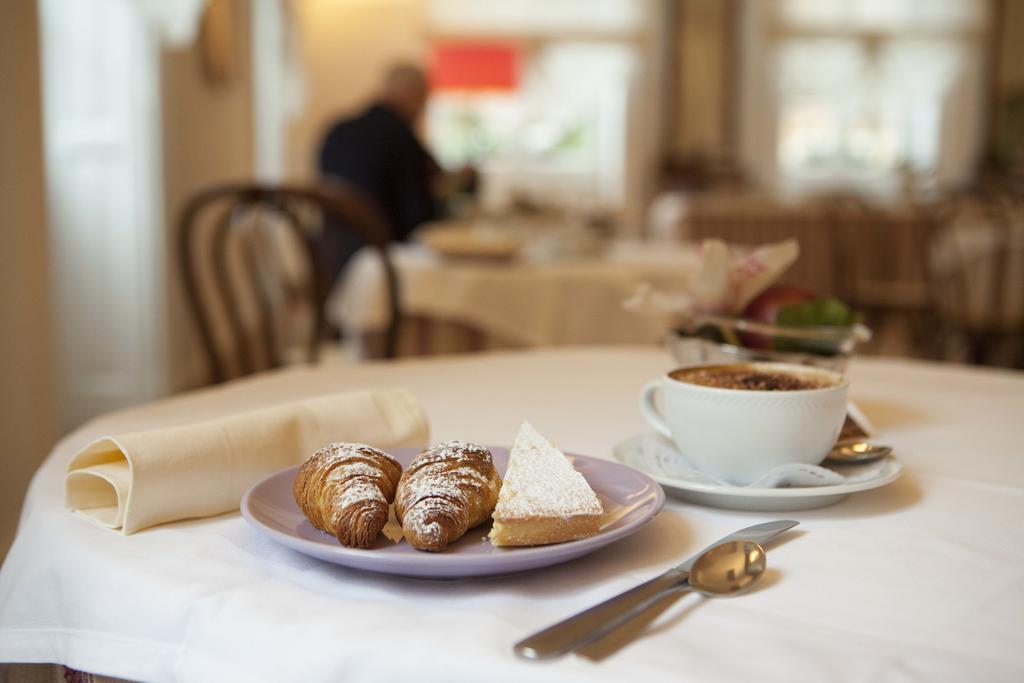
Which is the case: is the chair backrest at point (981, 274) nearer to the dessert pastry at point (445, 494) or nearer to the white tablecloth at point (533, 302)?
the white tablecloth at point (533, 302)

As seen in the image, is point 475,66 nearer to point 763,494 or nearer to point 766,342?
point 766,342

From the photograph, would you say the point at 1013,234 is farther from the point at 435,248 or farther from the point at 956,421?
the point at 956,421

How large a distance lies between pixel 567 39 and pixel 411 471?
9453mm

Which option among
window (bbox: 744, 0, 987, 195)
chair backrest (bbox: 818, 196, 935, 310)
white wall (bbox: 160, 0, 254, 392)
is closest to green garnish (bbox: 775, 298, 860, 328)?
white wall (bbox: 160, 0, 254, 392)

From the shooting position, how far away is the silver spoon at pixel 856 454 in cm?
74

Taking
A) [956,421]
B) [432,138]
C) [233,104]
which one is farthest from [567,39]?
[956,421]

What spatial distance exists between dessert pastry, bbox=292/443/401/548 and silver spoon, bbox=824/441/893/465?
12.8 inches

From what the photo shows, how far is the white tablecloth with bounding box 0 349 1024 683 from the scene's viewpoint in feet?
→ 1.51

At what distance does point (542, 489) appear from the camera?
0.55 metres

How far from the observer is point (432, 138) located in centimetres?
955

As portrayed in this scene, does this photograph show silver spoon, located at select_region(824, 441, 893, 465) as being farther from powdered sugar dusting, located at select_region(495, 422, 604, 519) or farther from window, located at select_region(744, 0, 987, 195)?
window, located at select_region(744, 0, 987, 195)

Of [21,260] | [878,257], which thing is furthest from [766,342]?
[878,257]

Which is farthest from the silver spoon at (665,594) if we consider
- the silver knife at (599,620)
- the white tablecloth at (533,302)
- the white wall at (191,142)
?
the white wall at (191,142)

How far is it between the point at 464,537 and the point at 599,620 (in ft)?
0.39
